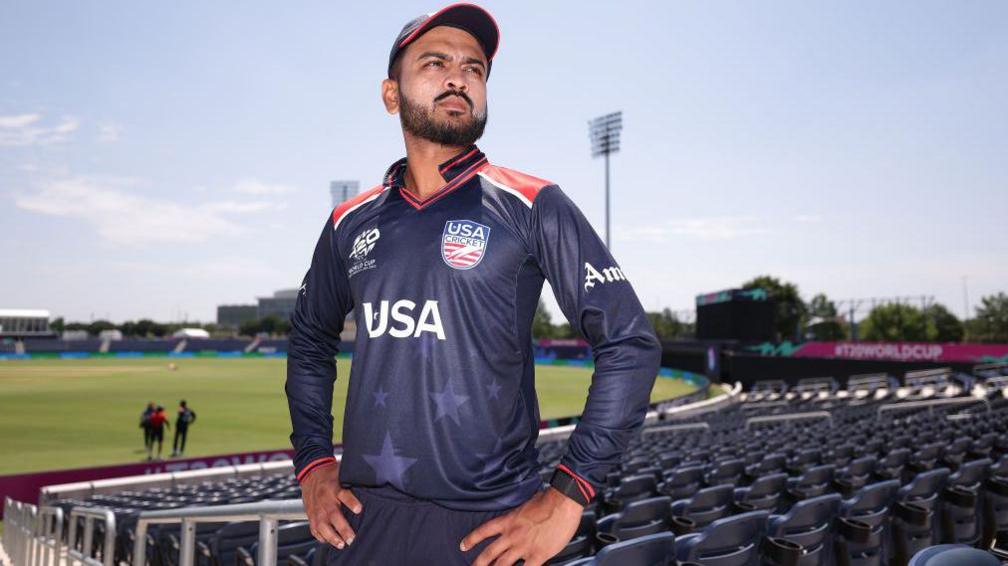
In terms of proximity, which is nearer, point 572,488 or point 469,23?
point 572,488

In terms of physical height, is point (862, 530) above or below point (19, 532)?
above

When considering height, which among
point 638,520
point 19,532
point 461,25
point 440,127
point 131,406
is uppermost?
point 461,25

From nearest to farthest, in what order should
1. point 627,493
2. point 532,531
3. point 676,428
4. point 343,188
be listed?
point 532,531 → point 627,493 → point 676,428 → point 343,188

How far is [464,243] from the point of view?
5.73 feet

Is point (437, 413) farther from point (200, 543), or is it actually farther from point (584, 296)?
point (200, 543)

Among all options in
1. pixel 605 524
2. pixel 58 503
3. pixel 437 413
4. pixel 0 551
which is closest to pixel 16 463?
pixel 0 551

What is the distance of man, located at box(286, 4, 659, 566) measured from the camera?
1.60 metres

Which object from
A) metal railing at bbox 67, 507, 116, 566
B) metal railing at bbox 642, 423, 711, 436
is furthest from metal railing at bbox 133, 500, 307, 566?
metal railing at bbox 642, 423, 711, 436

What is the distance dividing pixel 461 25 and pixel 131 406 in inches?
1406

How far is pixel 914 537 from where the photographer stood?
167 inches

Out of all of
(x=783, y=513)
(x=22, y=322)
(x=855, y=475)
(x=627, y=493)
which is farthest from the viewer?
(x=22, y=322)

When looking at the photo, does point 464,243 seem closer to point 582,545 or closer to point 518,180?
point 518,180

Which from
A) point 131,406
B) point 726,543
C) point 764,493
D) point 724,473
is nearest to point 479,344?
point 726,543

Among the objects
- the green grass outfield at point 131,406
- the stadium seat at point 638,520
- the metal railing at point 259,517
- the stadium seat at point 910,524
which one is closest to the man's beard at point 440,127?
the metal railing at point 259,517
